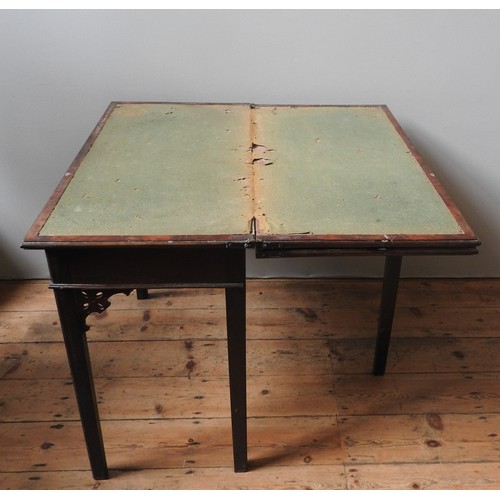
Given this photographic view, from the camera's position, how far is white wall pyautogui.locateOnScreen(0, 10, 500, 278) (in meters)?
1.79

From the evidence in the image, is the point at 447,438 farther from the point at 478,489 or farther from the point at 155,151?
the point at 155,151

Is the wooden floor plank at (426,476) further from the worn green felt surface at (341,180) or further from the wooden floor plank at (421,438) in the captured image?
the worn green felt surface at (341,180)

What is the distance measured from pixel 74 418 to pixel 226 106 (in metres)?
1.11

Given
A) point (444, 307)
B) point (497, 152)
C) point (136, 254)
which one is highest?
point (136, 254)

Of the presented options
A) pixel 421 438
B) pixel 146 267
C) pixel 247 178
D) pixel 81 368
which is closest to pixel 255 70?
pixel 247 178

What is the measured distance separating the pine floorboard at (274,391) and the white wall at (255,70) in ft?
1.88

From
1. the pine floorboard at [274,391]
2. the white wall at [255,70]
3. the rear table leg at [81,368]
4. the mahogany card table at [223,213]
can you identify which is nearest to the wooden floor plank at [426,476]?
the pine floorboard at [274,391]

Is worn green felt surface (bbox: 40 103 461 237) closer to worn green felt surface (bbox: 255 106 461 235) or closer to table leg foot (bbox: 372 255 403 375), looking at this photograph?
worn green felt surface (bbox: 255 106 461 235)

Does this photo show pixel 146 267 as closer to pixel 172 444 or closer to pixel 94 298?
pixel 94 298

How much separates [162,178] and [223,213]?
0.24 m

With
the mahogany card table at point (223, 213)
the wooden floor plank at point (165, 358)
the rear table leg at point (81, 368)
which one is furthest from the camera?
the wooden floor plank at point (165, 358)

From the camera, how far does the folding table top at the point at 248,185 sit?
1101 millimetres

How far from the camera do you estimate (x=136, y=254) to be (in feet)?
3.71

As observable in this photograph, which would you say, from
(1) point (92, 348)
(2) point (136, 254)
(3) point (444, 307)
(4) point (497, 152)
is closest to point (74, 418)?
(1) point (92, 348)
